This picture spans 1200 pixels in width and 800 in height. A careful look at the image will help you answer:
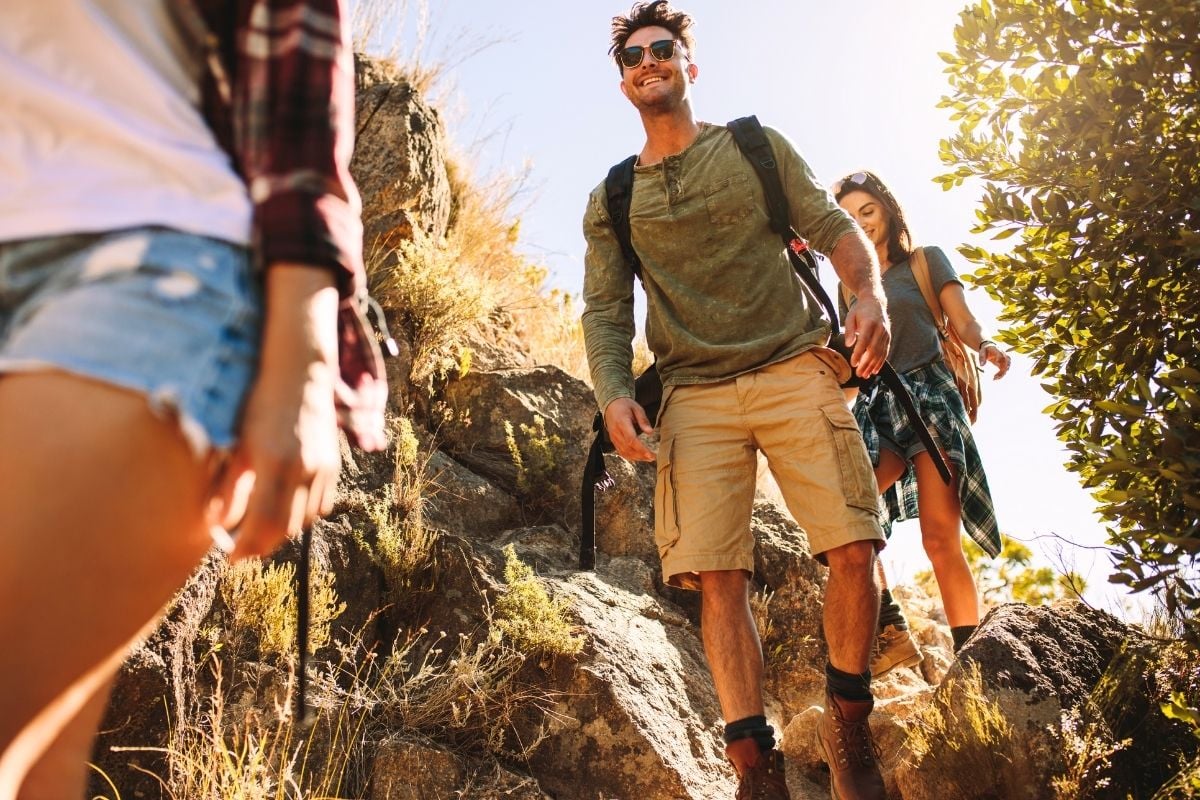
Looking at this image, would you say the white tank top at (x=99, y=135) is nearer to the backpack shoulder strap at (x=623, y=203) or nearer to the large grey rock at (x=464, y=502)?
the backpack shoulder strap at (x=623, y=203)

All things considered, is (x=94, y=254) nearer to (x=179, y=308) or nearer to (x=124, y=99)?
(x=179, y=308)

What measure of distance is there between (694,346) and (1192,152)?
5.84 feet

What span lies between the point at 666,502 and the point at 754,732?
3.03ft

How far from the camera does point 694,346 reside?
13.3ft

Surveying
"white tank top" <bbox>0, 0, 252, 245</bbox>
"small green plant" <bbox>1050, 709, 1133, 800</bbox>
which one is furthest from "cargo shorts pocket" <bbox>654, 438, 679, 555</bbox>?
"white tank top" <bbox>0, 0, 252, 245</bbox>

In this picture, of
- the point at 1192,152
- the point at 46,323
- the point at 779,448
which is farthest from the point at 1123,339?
the point at 46,323

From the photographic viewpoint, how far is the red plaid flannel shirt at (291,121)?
1.20 meters

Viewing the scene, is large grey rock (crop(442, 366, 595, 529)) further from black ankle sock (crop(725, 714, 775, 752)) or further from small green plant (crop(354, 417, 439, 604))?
black ankle sock (crop(725, 714, 775, 752))

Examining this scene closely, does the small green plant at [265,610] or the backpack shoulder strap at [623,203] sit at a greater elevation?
the backpack shoulder strap at [623,203]

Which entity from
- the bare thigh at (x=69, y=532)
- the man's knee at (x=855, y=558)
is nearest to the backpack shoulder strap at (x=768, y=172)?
the man's knee at (x=855, y=558)

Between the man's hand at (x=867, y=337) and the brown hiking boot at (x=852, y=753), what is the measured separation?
→ 121 centimetres

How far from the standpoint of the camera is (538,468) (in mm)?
6926

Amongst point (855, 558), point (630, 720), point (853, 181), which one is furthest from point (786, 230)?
point (630, 720)

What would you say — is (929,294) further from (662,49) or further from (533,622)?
(533,622)
